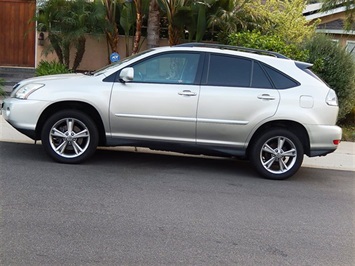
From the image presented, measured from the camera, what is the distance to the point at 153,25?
1269 centimetres

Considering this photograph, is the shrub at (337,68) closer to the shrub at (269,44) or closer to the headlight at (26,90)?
the shrub at (269,44)

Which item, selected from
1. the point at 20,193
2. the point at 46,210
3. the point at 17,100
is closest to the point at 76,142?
the point at 17,100

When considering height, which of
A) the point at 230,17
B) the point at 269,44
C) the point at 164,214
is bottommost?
the point at 164,214

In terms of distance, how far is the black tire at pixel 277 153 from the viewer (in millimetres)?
7086

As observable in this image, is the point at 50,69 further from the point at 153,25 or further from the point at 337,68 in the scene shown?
the point at 337,68

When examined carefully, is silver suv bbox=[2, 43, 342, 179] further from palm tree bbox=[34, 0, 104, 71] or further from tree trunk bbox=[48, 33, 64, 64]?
tree trunk bbox=[48, 33, 64, 64]

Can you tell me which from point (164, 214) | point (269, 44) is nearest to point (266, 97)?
point (164, 214)

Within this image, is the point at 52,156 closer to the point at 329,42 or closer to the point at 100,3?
the point at 100,3

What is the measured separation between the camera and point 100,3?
1252 centimetres

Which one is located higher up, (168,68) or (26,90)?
(168,68)

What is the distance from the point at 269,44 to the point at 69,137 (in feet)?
19.4

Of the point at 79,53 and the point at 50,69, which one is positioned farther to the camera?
the point at 79,53

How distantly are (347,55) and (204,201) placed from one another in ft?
23.0

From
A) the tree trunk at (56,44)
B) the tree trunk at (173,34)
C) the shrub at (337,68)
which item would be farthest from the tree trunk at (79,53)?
the shrub at (337,68)
